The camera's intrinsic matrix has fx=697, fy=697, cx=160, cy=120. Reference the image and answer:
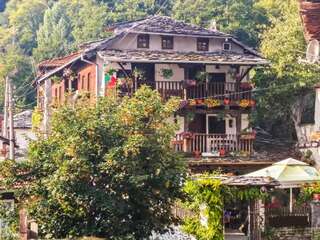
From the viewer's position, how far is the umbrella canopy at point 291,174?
70.8 feet

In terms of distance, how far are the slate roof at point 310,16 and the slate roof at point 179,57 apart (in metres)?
19.3

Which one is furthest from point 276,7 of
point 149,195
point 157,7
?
point 149,195

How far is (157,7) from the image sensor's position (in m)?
65.6

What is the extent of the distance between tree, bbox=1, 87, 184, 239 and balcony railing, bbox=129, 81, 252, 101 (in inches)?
646

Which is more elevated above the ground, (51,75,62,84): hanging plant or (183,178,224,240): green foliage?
(51,75,62,84): hanging plant

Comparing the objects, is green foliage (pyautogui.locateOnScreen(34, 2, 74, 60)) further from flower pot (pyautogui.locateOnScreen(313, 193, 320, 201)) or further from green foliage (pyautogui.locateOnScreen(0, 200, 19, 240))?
green foliage (pyautogui.locateOnScreen(0, 200, 19, 240))

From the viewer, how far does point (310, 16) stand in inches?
515

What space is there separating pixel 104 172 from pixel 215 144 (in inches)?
735

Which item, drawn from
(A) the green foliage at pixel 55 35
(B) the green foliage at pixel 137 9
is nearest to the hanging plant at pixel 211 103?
(B) the green foliage at pixel 137 9

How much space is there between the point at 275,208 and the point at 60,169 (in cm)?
720

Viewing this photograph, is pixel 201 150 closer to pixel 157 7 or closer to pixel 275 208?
pixel 275 208

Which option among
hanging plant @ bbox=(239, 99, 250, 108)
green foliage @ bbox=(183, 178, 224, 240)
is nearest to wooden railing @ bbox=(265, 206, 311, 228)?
green foliage @ bbox=(183, 178, 224, 240)

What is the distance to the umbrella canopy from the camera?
2158 centimetres

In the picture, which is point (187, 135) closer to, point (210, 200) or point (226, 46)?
point (226, 46)
